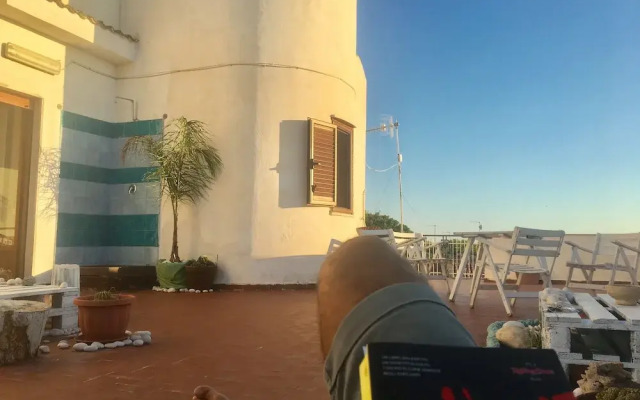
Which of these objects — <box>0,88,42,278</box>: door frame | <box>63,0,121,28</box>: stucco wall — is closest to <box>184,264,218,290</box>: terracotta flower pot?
<box>0,88,42,278</box>: door frame

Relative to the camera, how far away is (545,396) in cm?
57

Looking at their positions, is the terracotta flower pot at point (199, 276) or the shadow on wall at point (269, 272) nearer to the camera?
the terracotta flower pot at point (199, 276)

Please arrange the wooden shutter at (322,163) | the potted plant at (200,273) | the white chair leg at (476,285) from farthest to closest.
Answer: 1. the wooden shutter at (322,163)
2. the potted plant at (200,273)
3. the white chair leg at (476,285)

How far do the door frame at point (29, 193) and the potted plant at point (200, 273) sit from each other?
1.78m

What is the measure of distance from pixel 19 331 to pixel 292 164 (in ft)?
15.3

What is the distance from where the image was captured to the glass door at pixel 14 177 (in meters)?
5.56

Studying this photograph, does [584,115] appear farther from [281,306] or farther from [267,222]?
[281,306]

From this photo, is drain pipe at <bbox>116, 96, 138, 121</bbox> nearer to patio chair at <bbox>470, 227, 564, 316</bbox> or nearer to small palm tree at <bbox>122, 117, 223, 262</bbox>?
small palm tree at <bbox>122, 117, 223, 262</bbox>

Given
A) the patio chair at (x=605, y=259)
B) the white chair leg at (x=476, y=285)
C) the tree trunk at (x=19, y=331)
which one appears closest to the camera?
the tree trunk at (x=19, y=331)

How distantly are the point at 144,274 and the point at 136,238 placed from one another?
0.60 metres

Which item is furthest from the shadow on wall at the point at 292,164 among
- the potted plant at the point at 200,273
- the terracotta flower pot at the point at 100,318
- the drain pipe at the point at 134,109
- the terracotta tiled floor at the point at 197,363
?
the terracotta flower pot at the point at 100,318

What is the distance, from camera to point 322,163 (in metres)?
7.39

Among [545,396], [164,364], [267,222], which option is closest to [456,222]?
[267,222]

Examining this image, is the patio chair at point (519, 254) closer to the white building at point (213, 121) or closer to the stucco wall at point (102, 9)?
the white building at point (213, 121)
